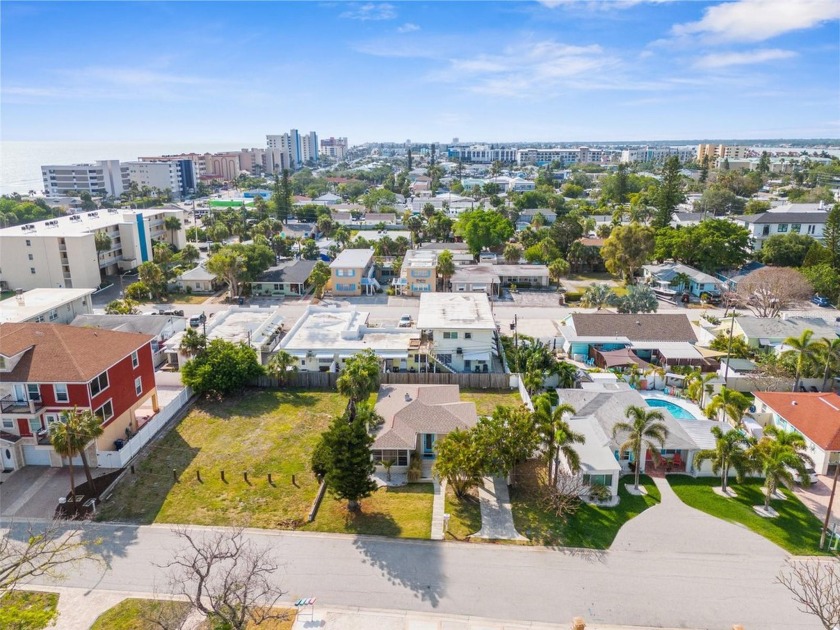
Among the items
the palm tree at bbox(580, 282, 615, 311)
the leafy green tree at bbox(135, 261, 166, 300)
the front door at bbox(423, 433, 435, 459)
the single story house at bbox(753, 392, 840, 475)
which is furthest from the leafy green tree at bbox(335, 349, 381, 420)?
the leafy green tree at bbox(135, 261, 166, 300)

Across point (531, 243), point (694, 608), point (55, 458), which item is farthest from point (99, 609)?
point (531, 243)

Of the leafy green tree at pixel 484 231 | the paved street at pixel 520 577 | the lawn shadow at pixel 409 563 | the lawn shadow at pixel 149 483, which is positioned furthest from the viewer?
the leafy green tree at pixel 484 231

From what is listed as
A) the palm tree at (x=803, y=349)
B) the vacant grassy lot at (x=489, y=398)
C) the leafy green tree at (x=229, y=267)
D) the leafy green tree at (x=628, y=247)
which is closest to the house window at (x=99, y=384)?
the vacant grassy lot at (x=489, y=398)

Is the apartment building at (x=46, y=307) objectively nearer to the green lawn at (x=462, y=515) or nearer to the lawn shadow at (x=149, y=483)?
the lawn shadow at (x=149, y=483)

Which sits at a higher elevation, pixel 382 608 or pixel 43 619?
pixel 43 619

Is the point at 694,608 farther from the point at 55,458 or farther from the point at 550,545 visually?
the point at 55,458

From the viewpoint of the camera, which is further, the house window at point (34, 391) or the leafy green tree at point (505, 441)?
the house window at point (34, 391)

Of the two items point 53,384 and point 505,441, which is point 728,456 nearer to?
point 505,441
